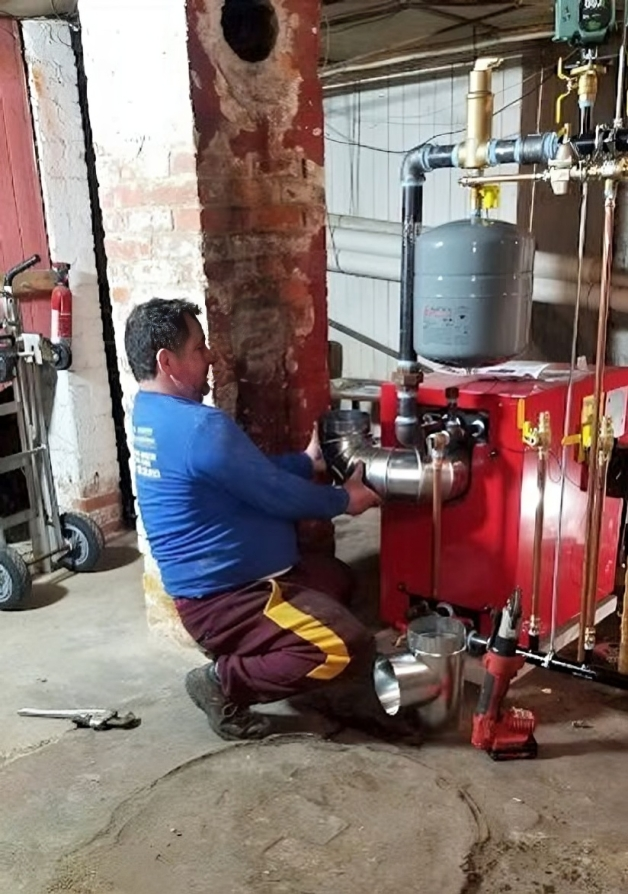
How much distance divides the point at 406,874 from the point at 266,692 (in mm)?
606

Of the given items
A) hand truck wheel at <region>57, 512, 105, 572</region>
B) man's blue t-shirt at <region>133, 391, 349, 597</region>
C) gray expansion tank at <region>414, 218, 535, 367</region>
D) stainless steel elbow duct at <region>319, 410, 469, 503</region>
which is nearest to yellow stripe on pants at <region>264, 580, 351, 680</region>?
man's blue t-shirt at <region>133, 391, 349, 597</region>

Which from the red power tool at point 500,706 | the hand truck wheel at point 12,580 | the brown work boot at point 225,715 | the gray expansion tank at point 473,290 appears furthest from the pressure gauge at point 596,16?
the hand truck wheel at point 12,580

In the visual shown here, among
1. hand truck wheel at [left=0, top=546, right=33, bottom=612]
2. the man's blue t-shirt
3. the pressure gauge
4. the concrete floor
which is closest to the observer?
the concrete floor

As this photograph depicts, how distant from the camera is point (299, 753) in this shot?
205 cm

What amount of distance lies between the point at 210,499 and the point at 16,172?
2031 mm

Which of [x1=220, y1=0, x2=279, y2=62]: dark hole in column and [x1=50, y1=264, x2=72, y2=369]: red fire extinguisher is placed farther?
[x1=50, y1=264, x2=72, y2=369]: red fire extinguisher

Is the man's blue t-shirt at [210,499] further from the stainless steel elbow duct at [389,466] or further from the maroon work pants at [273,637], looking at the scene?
the stainless steel elbow duct at [389,466]

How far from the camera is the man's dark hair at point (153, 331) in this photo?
2057 mm

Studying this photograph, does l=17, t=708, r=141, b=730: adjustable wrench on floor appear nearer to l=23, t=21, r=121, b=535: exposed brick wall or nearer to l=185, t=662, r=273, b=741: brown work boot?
l=185, t=662, r=273, b=741: brown work boot

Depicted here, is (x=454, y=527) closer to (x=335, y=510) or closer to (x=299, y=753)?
(x=335, y=510)

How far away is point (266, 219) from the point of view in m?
2.40

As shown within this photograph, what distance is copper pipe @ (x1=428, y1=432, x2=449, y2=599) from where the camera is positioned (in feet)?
7.22

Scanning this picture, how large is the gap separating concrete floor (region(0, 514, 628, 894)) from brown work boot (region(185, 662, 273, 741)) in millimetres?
38

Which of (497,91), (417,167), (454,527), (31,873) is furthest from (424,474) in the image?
(497,91)
